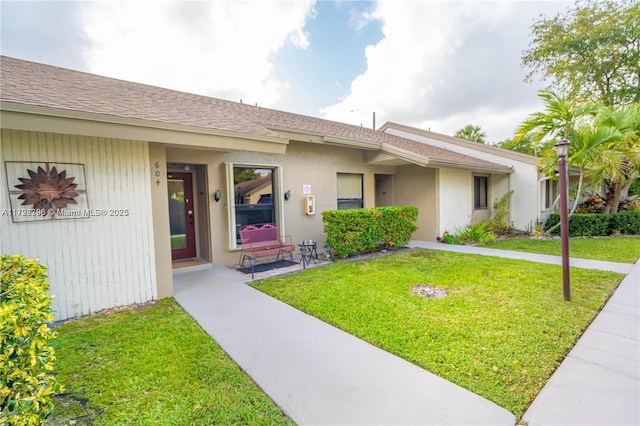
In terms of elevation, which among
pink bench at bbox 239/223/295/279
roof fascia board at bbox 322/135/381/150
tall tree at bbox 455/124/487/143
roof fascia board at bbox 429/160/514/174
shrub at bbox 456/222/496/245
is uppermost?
tall tree at bbox 455/124/487/143

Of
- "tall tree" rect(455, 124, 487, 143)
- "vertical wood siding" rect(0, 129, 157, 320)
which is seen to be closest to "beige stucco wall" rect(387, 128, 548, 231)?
"vertical wood siding" rect(0, 129, 157, 320)

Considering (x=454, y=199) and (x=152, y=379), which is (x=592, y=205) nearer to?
(x=454, y=199)

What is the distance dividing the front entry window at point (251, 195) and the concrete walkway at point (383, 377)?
3.49 meters

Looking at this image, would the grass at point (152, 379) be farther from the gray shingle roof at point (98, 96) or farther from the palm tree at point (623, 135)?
the palm tree at point (623, 135)

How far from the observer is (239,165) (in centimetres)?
752

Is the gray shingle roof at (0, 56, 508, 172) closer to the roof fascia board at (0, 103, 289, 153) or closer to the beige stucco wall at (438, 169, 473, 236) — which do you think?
the roof fascia board at (0, 103, 289, 153)

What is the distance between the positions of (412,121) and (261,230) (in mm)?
22522

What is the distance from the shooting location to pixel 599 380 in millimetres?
2607

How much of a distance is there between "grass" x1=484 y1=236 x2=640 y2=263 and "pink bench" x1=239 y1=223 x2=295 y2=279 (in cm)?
722

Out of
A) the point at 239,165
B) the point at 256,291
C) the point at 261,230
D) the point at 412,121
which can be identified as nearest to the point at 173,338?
the point at 256,291

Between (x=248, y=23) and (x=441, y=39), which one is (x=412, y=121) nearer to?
(x=441, y=39)

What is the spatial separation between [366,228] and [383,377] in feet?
18.4

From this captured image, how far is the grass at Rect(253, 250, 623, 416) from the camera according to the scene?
2.81 m

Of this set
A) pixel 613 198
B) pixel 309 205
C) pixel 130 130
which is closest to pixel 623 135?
pixel 613 198
